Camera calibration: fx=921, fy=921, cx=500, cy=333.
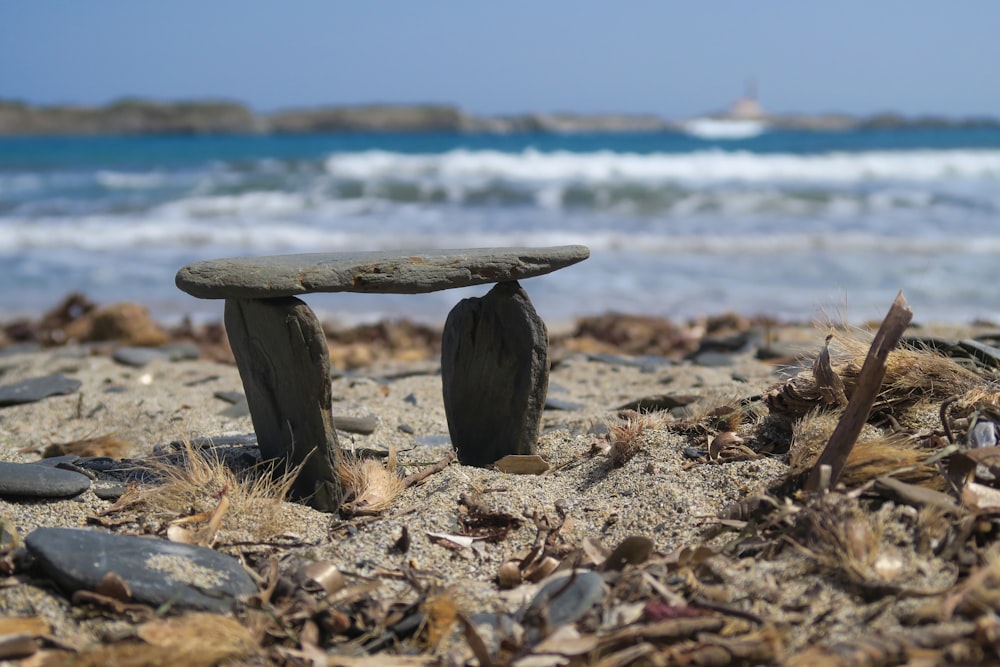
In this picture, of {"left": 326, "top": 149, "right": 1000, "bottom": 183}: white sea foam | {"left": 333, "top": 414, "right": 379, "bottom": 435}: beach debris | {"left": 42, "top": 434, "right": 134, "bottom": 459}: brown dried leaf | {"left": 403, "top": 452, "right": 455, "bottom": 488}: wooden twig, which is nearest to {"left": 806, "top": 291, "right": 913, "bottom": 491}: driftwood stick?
{"left": 403, "top": 452, "right": 455, "bottom": 488}: wooden twig

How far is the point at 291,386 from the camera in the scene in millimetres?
3441

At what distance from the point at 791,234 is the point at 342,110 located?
64.6 meters

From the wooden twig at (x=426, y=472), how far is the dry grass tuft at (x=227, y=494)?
0.48 metres

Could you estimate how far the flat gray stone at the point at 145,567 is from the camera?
2.65m

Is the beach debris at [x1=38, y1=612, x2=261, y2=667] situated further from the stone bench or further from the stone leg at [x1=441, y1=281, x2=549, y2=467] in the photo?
the stone leg at [x1=441, y1=281, x2=549, y2=467]

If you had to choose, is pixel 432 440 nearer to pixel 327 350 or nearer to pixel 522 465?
pixel 522 465

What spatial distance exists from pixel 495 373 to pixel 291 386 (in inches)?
35.9

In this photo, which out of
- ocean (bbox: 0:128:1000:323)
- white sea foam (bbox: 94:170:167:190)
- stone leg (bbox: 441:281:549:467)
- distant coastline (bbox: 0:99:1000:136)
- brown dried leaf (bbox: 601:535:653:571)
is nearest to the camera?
brown dried leaf (bbox: 601:535:653:571)

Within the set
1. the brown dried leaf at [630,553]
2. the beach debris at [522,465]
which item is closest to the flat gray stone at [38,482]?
the beach debris at [522,465]

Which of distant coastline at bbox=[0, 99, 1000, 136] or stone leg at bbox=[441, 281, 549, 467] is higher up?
distant coastline at bbox=[0, 99, 1000, 136]

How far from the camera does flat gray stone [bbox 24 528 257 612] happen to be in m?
2.65

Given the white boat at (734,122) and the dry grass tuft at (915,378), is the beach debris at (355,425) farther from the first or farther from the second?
the white boat at (734,122)

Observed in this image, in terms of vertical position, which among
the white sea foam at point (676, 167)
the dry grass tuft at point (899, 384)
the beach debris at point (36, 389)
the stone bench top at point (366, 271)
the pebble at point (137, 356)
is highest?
the white sea foam at point (676, 167)

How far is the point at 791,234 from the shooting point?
1469 cm
